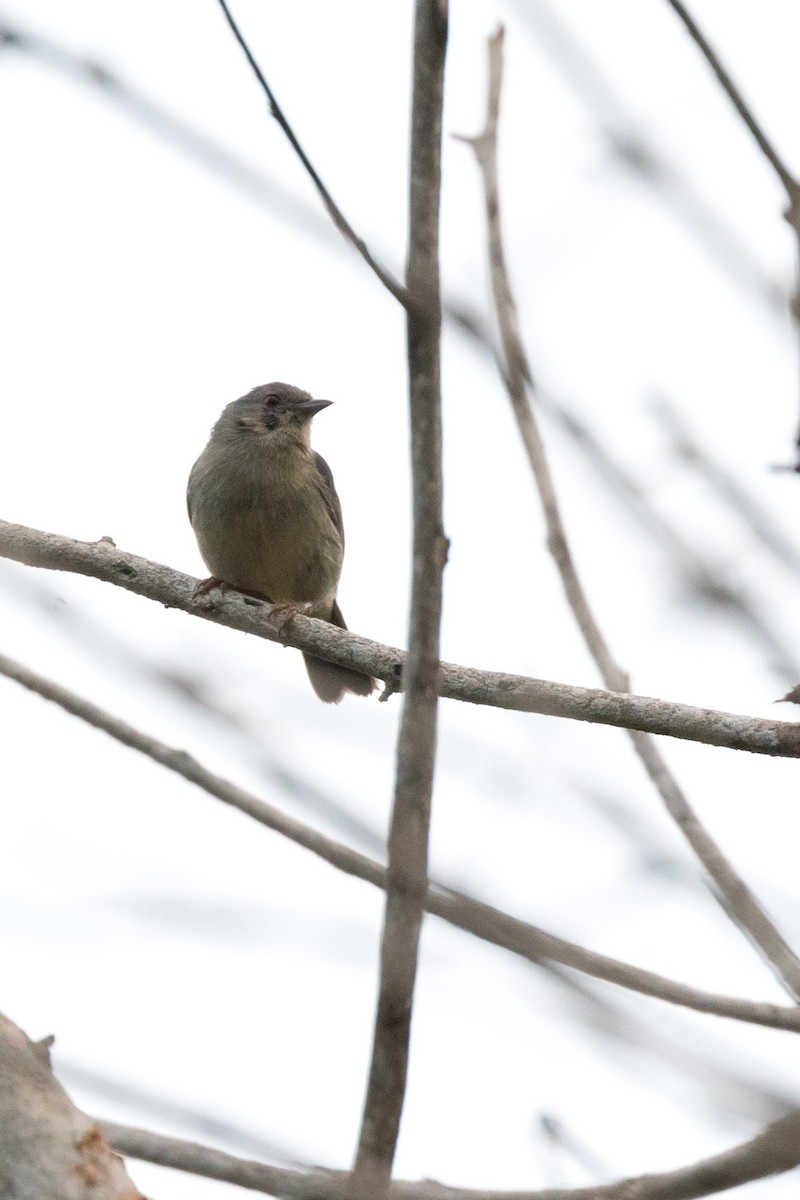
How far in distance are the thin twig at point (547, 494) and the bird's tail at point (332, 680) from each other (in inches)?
114

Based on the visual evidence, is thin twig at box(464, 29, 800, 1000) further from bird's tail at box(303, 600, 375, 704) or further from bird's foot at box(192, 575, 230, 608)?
bird's tail at box(303, 600, 375, 704)

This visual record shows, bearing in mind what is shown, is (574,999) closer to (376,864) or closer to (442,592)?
(442,592)

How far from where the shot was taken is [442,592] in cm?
230

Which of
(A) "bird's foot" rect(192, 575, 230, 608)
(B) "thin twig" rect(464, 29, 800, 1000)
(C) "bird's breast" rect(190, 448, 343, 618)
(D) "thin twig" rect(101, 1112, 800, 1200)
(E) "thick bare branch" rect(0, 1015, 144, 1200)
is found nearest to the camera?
(E) "thick bare branch" rect(0, 1015, 144, 1200)

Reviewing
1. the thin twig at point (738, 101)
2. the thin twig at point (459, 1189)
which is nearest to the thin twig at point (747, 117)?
the thin twig at point (738, 101)

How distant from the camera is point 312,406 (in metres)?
8.09

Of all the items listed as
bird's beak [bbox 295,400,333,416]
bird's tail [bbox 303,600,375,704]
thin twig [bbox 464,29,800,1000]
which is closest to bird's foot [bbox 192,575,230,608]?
bird's tail [bbox 303,600,375,704]

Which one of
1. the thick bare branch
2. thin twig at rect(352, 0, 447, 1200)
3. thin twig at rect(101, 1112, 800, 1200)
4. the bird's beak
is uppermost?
the bird's beak

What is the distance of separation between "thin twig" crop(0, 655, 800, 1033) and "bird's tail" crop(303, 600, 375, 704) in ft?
11.7

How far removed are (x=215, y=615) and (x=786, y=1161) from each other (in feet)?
14.6

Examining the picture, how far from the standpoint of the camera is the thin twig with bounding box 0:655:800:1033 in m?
1.73

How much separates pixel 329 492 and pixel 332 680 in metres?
1.10

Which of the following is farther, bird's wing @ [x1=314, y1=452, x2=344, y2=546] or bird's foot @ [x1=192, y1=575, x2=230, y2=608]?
bird's wing @ [x1=314, y1=452, x2=344, y2=546]

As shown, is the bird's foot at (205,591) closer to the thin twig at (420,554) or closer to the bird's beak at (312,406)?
the bird's beak at (312,406)
